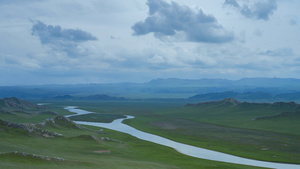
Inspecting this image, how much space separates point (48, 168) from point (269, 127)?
103051 millimetres

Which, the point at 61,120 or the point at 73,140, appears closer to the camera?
the point at 73,140

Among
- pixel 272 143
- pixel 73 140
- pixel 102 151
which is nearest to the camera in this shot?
pixel 102 151

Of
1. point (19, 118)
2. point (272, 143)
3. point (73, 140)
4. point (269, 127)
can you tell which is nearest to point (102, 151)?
point (73, 140)

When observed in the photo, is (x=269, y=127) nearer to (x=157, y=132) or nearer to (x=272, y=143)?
(x=272, y=143)

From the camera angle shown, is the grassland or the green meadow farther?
the green meadow

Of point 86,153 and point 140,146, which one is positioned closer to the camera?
point 86,153

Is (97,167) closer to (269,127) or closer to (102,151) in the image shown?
(102,151)

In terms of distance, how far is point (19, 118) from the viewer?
14012cm

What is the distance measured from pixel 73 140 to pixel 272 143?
5551 centimetres

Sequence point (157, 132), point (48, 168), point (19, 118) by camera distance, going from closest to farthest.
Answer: point (48, 168) < point (157, 132) < point (19, 118)

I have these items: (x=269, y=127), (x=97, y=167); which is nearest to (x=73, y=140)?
(x=97, y=167)

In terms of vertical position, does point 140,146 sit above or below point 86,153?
below

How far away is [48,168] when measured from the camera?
36.7 meters

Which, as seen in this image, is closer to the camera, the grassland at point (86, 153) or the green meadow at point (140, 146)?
the grassland at point (86, 153)
